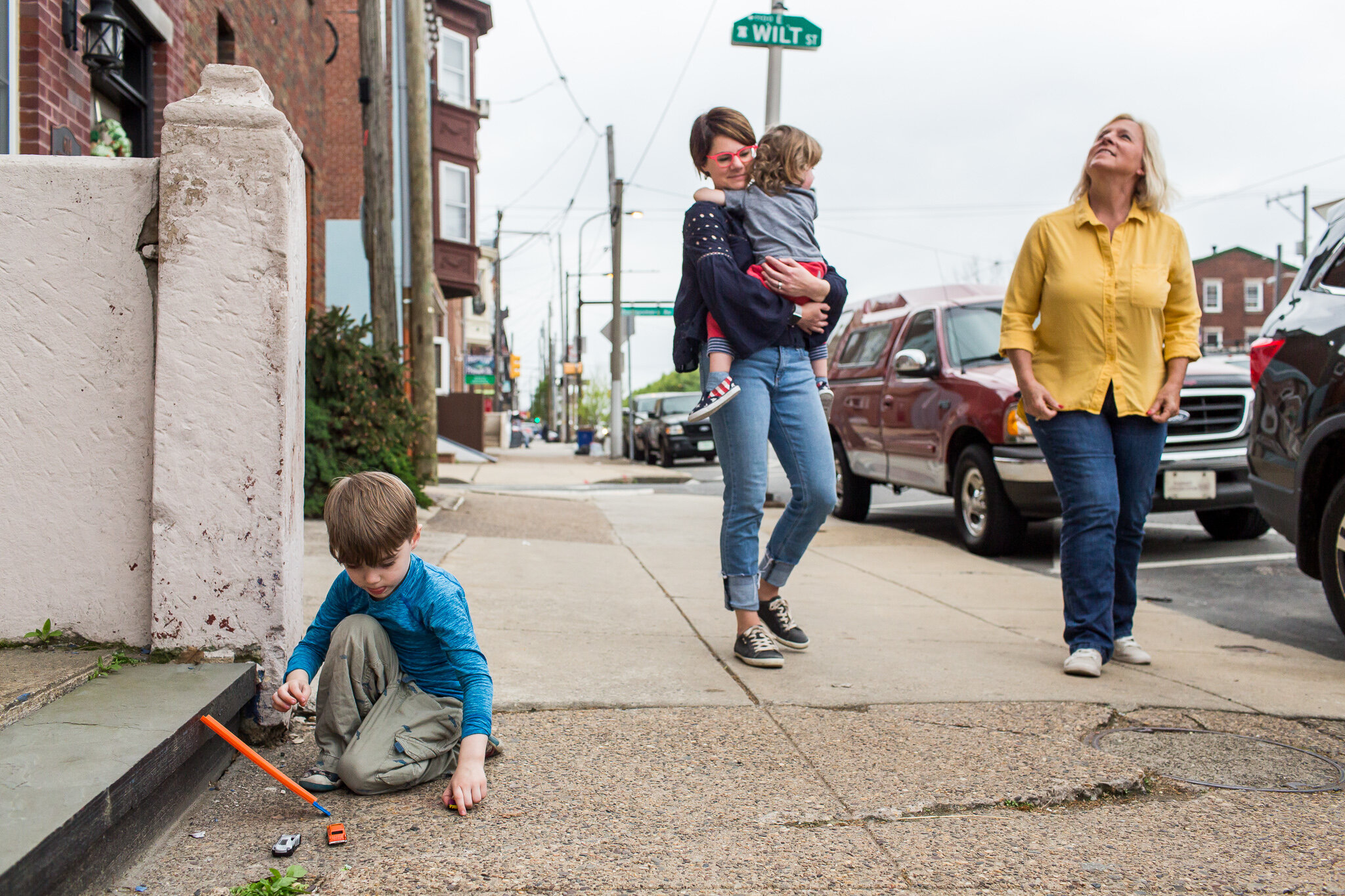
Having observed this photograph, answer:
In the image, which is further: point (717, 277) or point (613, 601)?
point (613, 601)

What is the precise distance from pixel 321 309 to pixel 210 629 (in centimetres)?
972

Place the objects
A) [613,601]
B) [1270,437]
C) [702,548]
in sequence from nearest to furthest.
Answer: [1270,437], [613,601], [702,548]

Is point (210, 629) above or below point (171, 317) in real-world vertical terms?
below

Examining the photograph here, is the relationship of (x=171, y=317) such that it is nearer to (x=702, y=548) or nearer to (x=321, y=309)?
(x=702, y=548)

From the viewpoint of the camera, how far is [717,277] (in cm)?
349

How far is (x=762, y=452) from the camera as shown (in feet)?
11.7

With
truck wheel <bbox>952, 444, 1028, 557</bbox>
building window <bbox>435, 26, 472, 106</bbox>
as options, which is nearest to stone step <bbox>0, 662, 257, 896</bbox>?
truck wheel <bbox>952, 444, 1028, 557</bbox>

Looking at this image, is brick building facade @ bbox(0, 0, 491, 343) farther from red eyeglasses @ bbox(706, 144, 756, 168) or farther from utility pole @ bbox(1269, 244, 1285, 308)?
utility pole @ bbox(1269, 244, 1285, 308)

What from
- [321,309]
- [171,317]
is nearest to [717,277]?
[171,317]

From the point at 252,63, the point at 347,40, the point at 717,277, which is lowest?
the point at 717,277

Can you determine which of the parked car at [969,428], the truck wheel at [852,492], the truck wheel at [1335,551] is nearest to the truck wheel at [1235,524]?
the parked car at [969,428]

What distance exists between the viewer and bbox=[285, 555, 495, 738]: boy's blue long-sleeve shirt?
2355 mm

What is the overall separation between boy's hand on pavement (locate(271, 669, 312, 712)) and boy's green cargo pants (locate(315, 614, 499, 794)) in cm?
10

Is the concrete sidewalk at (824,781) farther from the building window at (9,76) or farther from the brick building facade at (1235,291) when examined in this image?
the brick building facade at (1235,291)
